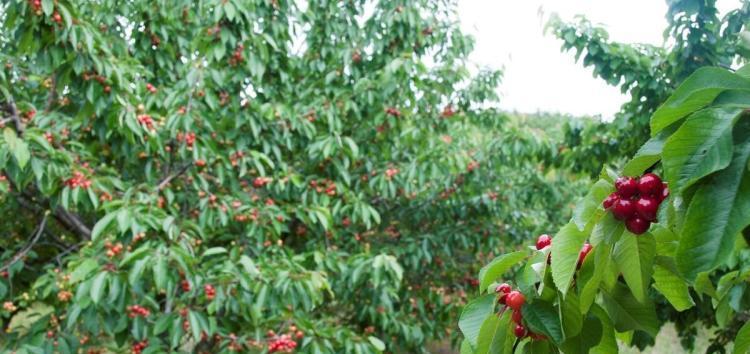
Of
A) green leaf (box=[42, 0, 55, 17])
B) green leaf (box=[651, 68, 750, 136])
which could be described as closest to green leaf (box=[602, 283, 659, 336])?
green leaf (box=[651, 68, 750, 136])

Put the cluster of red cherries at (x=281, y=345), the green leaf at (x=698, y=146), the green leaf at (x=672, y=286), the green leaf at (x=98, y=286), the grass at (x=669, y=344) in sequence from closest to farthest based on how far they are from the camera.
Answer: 1. the green leaf at (x=698, y=146)
2. the green leaf at (x=672, y=286)
3. the green leaf at (x=98, y=286)
4. the cluster of red cherries at (x=281, y=345)
5. the grass at (x=669, y=344)

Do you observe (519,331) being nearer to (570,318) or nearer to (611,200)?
(570,318)

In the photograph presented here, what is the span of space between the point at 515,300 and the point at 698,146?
1.03 ft

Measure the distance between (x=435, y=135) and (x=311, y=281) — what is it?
2.09 m

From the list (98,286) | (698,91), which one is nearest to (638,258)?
(698,91)

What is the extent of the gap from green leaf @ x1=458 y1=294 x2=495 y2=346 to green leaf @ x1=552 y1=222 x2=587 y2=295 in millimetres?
136

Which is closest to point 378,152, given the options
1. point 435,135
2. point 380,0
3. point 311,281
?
point 435,135

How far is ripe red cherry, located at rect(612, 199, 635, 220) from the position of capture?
0.74 meters

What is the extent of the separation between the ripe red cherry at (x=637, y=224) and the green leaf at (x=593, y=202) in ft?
0.16

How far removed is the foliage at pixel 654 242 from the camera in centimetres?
61

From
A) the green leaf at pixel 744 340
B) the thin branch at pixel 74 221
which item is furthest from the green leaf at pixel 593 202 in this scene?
the thin branch at pixel 74 221

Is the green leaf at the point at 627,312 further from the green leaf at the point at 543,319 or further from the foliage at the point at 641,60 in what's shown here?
the foliage at the point at 641,60

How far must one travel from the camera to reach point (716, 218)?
61 cm

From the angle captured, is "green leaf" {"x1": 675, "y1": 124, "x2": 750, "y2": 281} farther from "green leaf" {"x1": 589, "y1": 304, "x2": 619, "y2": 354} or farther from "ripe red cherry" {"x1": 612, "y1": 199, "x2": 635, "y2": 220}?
"green leaf" {"x1": 589, "y1": 304, "x2": 619, "y2": 354}
